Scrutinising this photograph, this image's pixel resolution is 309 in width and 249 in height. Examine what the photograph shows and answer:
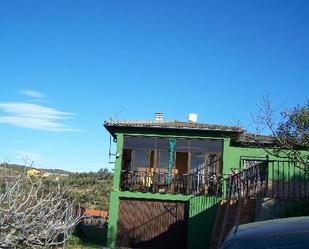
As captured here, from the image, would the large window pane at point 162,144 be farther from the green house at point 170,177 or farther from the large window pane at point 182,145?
the large window pane at point 182,145

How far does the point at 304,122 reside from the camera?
15695mm

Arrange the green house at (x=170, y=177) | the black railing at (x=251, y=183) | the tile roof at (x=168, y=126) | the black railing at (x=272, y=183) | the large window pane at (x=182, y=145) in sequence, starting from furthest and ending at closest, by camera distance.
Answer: the large window pane at (x=182, y=145)
the tile roof at (x=168, y=126)
the green house at (x=170, y=177)
the black railing at (x=251, y=183)
the black railing at (x=272, y=183)

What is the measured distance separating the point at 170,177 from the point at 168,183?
0.32 meters

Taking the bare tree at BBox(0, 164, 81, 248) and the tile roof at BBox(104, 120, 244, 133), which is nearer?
the bare tree at BBox(0, 164, 81, 248)

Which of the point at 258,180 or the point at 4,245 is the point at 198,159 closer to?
the point at 258,180

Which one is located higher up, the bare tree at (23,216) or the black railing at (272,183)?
the black railing at (272,183)

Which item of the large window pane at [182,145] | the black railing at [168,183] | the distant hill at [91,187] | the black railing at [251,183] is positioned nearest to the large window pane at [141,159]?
the black railing at [168,183]

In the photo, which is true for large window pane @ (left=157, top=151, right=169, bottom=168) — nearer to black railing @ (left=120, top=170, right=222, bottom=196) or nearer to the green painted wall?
black railing @ (left=120, top=170, right=222, bottom=196)

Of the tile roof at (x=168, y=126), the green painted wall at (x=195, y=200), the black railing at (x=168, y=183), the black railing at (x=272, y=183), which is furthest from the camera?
the tile roof at (x=168, y=126)

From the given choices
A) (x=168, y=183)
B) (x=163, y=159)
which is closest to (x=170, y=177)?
(x=168, y=183)

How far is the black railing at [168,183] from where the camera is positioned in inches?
955

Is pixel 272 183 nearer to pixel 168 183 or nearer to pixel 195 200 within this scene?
pixel 195 200

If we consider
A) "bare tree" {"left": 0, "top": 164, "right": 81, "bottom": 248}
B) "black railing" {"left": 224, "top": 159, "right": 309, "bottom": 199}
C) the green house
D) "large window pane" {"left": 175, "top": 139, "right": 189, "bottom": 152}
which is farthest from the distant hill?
"bare tree" {"left": 0, "top": 164, "right": 81, "bottom": 248}

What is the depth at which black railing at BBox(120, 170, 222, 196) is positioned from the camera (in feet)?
79.6
